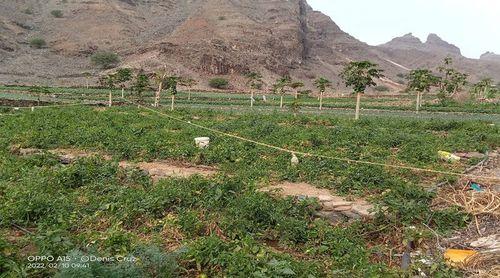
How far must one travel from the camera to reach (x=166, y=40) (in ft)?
312

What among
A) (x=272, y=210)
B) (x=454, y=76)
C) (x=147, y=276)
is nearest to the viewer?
(x=147, y=276)

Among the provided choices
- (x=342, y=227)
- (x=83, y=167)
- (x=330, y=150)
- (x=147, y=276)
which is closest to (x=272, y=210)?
(x=342, y=227)

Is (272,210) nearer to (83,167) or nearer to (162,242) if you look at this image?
(162,242)

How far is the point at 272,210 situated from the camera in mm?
8000

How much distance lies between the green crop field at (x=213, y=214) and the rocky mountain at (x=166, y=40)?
6121cm

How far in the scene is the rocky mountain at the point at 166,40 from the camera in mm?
82125

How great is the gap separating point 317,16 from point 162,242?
190 metres

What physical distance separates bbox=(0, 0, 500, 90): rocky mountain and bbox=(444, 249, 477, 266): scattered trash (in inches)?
2702

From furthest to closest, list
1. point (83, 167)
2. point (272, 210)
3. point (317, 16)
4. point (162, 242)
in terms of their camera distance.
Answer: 1. point (317, 16)
2. point (83, 167)
3. point (272, 210)
4. point (162, 242)

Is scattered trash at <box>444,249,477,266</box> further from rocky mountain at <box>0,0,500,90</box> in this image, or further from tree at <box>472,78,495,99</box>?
rocky mountain at <box>0,0,500,90</box>

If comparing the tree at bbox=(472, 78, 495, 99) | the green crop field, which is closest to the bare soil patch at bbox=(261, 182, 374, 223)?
the green crop field

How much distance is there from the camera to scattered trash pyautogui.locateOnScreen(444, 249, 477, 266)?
673 cm

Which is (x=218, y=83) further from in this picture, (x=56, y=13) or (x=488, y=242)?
(x=488, y=242)

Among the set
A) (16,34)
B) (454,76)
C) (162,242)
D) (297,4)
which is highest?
(297,4)
